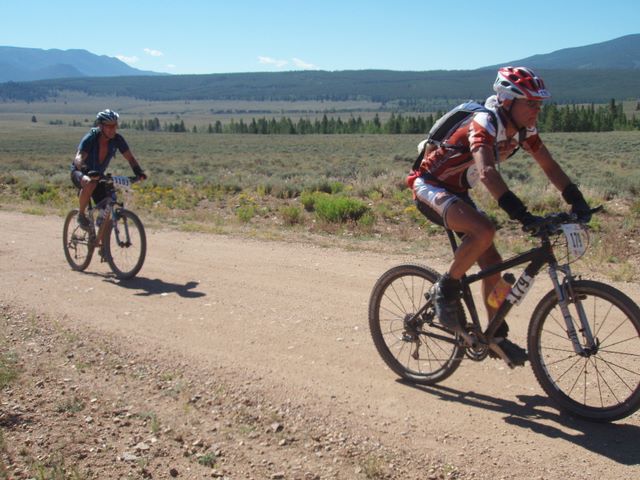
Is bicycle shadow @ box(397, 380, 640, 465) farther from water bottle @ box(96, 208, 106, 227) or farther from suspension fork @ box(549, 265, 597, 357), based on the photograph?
water bottle @ box(96, 208, 106, 227)

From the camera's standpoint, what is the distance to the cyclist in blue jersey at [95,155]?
841 centimetres

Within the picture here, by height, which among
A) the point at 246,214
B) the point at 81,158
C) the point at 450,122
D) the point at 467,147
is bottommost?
the point at 246,214

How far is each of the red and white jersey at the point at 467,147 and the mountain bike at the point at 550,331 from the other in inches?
19.1

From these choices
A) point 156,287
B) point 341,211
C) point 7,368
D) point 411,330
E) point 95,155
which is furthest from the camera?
point 341,211

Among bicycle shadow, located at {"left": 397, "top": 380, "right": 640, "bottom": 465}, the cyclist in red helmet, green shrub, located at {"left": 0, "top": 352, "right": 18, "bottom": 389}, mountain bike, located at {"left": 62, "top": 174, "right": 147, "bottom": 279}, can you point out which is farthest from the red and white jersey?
mountain bike, located at {"left": 62, "top": 174, "right": 147, "bottom": 279}

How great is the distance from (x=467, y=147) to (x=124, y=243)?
5.29 m

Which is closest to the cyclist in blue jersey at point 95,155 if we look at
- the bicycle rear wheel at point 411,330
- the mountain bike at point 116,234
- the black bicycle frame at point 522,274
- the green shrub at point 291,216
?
the mountain bike at point 116,234

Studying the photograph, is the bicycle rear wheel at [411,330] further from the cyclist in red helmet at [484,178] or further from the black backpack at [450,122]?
the black backpack at [450,122]

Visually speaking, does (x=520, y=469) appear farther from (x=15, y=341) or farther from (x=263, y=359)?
(x=15, y=341)

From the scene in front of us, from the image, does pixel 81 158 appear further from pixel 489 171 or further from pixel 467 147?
pixel 489 171

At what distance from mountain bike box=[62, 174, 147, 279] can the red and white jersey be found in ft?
15.3

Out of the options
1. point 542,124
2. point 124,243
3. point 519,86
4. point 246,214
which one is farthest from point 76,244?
point 542,124

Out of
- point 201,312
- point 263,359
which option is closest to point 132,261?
point 201,312

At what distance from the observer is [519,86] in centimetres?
416
